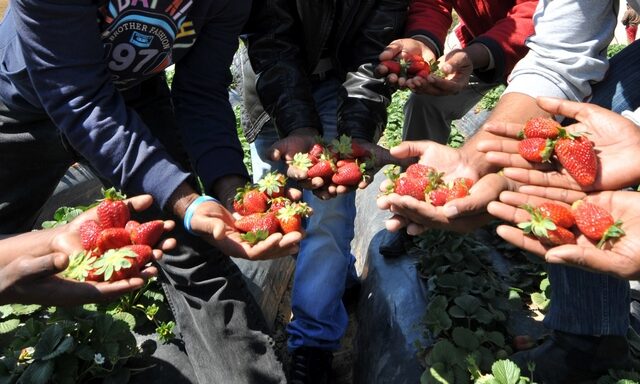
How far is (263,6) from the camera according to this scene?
2.81m

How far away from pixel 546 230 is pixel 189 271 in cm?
149

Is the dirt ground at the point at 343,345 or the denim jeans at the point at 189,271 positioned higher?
the denim jeans at the point at 189,271

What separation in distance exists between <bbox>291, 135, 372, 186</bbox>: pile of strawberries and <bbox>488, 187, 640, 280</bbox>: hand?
0.74 meters

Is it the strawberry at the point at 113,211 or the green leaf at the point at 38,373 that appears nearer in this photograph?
the strawberry at the point at 113,211

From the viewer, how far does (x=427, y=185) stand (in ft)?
7.13

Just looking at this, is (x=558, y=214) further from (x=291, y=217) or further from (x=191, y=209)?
(x=191, y=209)

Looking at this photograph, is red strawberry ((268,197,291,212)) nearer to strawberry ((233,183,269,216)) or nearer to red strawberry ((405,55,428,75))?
strawberry ((233,183,269,216))

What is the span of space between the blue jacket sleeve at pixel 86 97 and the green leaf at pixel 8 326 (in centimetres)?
99

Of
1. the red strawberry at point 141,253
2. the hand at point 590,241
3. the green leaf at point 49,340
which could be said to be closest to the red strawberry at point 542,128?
the hand at point 590,241

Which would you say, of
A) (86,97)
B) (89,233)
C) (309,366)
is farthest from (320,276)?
(86,97)

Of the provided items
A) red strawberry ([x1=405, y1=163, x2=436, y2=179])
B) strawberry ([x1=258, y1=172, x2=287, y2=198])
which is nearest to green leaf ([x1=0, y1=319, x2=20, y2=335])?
strawberry ([x1=258, y1=172, x2=287, y2=198])

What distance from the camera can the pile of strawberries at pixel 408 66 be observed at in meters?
2.90

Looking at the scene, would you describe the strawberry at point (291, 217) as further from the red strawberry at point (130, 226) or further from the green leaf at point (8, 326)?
the green leaf at point (8, 326)

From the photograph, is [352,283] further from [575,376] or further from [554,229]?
[554,229]
